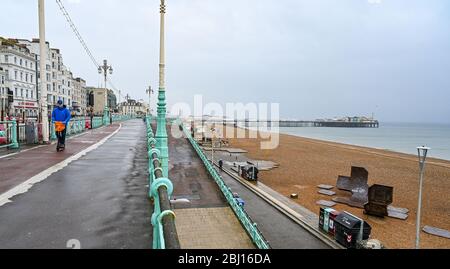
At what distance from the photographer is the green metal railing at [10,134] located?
12.9 metres

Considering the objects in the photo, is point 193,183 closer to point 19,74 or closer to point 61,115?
point 61,115

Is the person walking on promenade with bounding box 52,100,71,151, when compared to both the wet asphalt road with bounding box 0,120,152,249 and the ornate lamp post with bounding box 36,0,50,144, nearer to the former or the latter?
the ornate lamp post with bounding box 36,0,50,144

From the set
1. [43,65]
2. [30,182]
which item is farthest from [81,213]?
[43,65]

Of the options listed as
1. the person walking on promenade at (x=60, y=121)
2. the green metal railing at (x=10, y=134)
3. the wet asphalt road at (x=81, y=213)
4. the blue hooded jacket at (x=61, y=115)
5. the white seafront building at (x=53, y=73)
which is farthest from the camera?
the white seafront building at (x=53, y=73)

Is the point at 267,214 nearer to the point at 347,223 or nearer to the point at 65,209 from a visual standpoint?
the point at 347,223

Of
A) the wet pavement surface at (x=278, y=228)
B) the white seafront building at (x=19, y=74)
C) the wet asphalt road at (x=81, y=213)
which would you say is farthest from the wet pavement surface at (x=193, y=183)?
the white seafront building at (x=19, y=74)

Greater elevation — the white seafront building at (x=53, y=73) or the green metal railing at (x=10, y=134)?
the white seafront building at (x=53, y=73)

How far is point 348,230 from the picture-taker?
1198cm

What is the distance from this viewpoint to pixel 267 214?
1583 centimetres

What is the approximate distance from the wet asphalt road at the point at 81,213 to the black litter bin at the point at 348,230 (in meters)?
8.73

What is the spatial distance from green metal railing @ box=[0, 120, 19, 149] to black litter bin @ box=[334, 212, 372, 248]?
14686 millimetres

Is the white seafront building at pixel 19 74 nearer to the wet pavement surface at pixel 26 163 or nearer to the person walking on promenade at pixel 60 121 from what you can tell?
the person walking on promenade at pixel 60 121

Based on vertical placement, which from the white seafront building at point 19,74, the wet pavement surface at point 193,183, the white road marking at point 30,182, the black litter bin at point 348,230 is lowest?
the black litter bin at point 348,230
